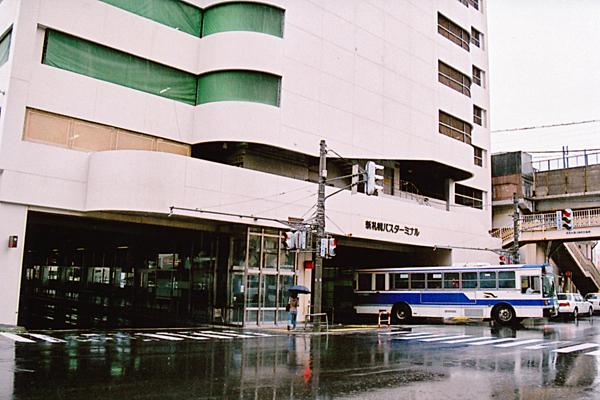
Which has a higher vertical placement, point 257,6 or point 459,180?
point 257,6

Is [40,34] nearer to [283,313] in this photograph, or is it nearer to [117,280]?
[283,313]

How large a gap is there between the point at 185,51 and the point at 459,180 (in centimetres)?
2488

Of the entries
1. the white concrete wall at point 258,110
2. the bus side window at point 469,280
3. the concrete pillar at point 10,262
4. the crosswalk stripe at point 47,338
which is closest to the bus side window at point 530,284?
the bus side window at point 469,280

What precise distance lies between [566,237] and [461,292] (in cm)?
1971

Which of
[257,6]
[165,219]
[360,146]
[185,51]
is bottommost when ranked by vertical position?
[165,219]

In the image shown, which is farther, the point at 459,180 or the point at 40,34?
the point at 459,180

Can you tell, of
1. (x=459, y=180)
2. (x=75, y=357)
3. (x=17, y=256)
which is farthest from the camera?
(x=459, y=180)

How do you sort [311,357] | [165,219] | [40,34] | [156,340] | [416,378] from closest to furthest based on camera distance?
[416,378] → [311,357] → [156,340] → [40,34] → [165,219]

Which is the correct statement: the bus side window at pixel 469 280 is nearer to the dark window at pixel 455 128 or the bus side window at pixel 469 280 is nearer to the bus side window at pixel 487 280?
the bus side window at pixel 487 280

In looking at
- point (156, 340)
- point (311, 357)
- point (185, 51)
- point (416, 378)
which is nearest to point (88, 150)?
point (185, 51)

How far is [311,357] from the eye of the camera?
1417 centimetres

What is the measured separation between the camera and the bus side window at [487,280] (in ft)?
91.2

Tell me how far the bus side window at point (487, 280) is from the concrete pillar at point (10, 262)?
73.3ft

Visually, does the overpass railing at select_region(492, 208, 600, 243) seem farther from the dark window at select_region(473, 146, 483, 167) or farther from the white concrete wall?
the white concrete wall
